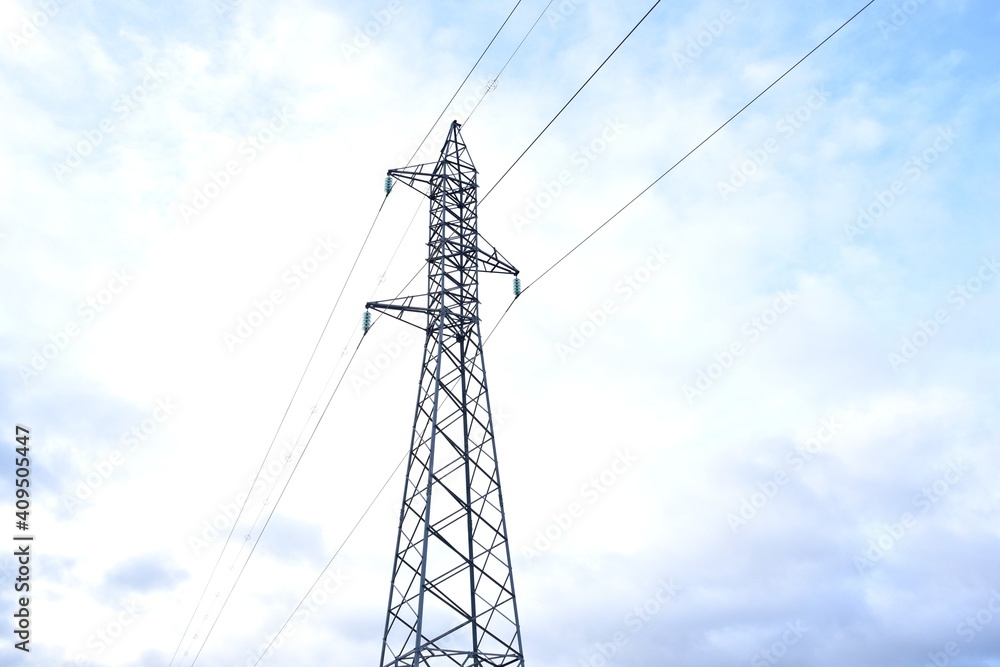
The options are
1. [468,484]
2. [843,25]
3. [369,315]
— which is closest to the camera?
[843,25]

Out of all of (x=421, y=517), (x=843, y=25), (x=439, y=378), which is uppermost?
(x=439, y=378)

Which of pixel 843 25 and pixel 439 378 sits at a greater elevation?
pixel 439 378

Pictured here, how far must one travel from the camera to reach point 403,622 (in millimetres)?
25250

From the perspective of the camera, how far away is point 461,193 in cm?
3234

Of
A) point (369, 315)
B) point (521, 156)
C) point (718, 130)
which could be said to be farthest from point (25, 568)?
point (718, 130)

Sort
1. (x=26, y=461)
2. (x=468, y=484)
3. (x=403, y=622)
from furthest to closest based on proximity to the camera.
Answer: (x=26, y=461) → (x=468, y=484) → (x=403, y=622)

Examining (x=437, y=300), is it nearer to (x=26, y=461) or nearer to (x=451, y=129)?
(x=451, y=129)

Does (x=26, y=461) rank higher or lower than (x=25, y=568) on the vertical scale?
higher

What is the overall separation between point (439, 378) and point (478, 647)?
338 inches

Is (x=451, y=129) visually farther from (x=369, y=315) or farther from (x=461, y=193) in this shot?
(x=369, y=315)

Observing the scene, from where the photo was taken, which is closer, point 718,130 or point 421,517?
point 718,130

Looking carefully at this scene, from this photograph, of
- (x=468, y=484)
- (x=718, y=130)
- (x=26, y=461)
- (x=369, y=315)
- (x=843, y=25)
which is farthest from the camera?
(x=26, y=461)

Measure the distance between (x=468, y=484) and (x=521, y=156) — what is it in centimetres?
1050

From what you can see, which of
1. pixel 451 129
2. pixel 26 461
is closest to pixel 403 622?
pixel 451 129
